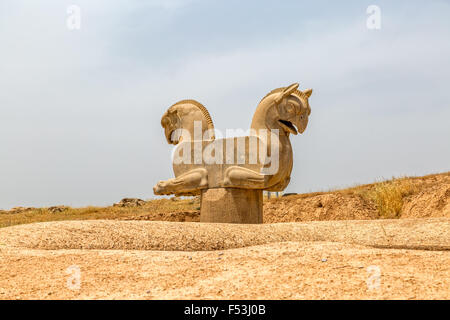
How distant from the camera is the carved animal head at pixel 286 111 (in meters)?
8.24

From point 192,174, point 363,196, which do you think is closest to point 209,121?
point 192,174

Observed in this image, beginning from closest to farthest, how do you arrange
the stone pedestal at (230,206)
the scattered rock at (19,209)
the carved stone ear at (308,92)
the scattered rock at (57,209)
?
the stone pedestal at (230,206) → the carved stone ear at (308,92) → the scattered rock at (57,209) → the scattered rock at (19,209)

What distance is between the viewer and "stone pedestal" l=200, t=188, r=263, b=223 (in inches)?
317

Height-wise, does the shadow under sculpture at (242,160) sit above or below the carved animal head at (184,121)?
below

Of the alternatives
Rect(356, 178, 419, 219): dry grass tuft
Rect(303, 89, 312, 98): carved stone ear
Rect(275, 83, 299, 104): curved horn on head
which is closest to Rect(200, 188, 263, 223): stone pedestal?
Rect(275, 83, 299, 104): curved horn on head

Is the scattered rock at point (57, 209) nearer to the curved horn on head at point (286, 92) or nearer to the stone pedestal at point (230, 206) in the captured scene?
the stone pedestal at point (230, 206)

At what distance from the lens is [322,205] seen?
45.9ft

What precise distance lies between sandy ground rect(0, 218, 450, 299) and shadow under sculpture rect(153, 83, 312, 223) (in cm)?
183

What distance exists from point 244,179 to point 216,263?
3.91 metres

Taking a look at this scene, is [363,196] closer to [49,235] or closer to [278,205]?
[278,205]

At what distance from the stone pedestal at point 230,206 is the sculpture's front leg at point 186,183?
0.78 feet

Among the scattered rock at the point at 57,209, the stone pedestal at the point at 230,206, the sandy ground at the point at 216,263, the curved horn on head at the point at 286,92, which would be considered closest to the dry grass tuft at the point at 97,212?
the scattered rock at the point at 57,209

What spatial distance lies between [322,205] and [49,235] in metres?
9.94

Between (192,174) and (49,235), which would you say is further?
(192,174)
